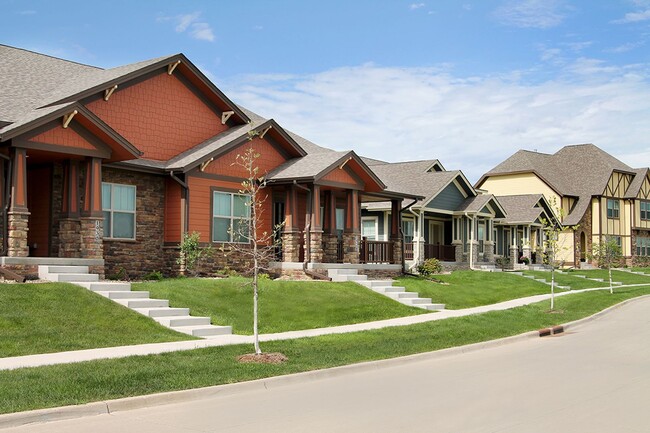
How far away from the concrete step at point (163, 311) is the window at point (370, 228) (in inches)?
841

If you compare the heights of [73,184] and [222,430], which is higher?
[73,184]

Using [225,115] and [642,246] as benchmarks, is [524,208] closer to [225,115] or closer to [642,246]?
[642,246]

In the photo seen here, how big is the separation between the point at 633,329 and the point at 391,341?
364 inches

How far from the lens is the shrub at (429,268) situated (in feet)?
113

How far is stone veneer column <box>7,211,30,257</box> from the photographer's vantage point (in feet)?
62.3

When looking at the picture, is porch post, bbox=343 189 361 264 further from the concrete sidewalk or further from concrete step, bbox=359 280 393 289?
the concrete sidewalk

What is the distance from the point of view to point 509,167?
211ft

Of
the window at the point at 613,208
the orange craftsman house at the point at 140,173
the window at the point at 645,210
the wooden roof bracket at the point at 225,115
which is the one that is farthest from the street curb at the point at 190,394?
the window at the point at 645,210

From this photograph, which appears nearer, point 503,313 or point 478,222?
point 503,313

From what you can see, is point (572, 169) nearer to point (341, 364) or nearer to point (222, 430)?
point (341, 364)

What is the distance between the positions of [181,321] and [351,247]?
40.6 feet

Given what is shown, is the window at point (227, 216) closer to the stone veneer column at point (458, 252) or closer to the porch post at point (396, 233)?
the porch post at point (396, 233)

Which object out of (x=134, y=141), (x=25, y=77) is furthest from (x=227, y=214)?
(x=25, y=77)

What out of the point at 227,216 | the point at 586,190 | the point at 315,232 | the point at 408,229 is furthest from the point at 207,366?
the point at 586,190
